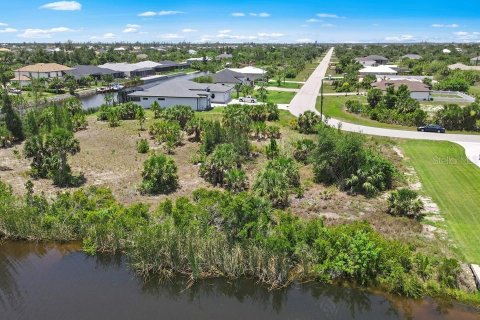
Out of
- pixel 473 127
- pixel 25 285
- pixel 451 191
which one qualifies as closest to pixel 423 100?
pixel 473 127

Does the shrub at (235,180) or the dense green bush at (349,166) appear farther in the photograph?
the dense green bush at (349,166)

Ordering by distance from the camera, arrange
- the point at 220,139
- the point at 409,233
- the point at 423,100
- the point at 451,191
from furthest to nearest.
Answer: the point at 423,100 → the point at 220,139 → the point at 451,191 → the point at 409,233

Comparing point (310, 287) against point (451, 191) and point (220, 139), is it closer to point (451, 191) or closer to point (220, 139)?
point (451, 191)

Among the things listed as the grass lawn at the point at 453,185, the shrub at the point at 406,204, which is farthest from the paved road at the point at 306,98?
the shrub at the point at 406,204

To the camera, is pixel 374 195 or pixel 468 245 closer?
pixel 468 245

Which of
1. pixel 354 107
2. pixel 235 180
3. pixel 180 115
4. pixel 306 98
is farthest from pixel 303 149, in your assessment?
pixel 306 98

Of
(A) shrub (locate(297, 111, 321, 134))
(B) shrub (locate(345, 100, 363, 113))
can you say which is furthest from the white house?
(A) shrub (locate(297, 111, 321, 134))

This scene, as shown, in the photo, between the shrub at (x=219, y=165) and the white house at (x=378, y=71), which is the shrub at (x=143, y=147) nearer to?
the shrub at (x=219, y=165)
